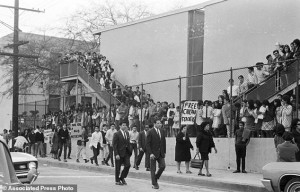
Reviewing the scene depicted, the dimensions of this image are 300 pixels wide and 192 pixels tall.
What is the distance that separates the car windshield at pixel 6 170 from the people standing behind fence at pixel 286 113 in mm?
11903

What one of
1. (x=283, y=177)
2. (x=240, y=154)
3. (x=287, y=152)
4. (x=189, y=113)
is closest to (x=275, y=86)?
(x=240, y=154)

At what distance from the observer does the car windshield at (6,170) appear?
5.14 meters

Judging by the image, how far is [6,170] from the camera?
531 centimetres

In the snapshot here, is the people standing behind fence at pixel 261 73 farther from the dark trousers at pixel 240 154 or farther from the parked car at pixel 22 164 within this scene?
the parked car at pixel 22 164

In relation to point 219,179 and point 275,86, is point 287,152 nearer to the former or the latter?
point 219,179

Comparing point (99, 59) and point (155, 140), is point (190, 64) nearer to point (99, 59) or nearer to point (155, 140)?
point (99, 59)

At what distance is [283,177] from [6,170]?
7.19m

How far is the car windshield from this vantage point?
5.14 m

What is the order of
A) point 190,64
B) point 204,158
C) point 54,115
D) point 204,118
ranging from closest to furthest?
point 204,158 → point 204,118 → point 190,64 → point 54,115

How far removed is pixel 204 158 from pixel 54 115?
16843 millimetres

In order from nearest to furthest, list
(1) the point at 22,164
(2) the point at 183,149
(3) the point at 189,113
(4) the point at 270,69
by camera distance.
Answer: (1) the point at 22,164 → (2) the point at 183,149 → (4) the point at 270,69 → (3) the point at 189,113

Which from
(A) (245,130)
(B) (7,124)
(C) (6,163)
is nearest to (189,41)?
(A) (245,130)

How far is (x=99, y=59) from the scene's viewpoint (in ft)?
109

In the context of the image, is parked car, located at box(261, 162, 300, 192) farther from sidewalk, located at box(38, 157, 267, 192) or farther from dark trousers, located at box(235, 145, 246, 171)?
dark trousers, located at box(235, 145, 246, 171)
